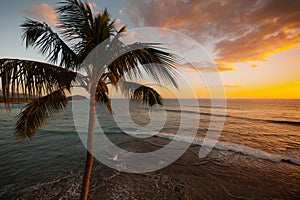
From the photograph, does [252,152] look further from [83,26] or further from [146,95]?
[83,26]

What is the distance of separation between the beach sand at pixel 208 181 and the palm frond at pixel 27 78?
19.8 feet

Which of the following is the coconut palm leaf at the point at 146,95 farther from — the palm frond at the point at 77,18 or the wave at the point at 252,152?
the wave at the point at 252,152

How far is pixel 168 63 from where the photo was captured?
2.52 meters

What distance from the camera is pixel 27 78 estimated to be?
7.27 ft

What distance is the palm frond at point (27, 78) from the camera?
2.06m

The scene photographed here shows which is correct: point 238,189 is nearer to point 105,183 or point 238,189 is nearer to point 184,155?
point 184,155

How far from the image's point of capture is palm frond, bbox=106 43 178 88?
250cm

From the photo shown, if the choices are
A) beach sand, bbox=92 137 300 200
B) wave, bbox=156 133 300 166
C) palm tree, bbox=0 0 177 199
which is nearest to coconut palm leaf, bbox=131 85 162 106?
palm tree, bbox=0 0 177 199

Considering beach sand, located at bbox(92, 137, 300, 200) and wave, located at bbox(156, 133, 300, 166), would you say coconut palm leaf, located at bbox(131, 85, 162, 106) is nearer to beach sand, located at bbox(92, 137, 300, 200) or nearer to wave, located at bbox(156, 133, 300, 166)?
beach sand, located at bbox(92, 137, 300, 200)

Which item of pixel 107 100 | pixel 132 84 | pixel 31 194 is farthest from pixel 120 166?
pixel 132 84

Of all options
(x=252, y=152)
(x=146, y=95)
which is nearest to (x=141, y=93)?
(x=146, y=95)

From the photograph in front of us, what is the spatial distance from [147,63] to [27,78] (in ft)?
6.53

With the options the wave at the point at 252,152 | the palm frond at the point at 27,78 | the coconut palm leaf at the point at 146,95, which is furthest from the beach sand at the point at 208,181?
the palm frond at the point at 27,78

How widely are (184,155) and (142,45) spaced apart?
1065 cm
